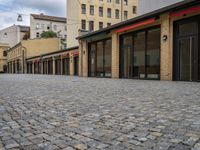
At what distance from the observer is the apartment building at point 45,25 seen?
66750 mm

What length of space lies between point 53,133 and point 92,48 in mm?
18745

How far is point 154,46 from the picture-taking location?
14484 mm

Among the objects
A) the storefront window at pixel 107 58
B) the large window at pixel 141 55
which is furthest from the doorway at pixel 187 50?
the storefront window at pixel 107 58

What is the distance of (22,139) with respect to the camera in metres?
2.92

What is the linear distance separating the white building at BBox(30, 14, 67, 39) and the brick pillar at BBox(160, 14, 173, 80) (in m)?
54.4

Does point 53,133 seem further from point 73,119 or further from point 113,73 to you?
point 113,73

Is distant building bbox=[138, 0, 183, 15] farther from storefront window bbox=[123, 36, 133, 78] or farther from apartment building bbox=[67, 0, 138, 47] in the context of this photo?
apartment building bbox=[67, 0, 138, 47]

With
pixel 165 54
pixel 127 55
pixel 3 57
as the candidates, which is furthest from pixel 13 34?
pixel 165 54

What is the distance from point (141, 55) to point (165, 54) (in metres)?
2.55

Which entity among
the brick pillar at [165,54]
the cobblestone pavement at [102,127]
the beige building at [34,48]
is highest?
the beige building at [34,48]

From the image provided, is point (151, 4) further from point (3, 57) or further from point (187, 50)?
point (3, 57)

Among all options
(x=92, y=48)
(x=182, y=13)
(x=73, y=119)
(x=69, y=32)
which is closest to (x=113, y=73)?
(x=92, y=48)

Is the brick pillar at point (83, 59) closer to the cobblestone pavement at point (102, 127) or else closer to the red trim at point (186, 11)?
the red trim at point (186, 11)

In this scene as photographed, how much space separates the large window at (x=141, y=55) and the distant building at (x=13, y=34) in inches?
2369
